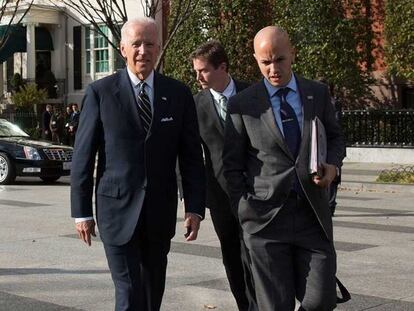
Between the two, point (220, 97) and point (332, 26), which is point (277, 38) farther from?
point (332, 26)

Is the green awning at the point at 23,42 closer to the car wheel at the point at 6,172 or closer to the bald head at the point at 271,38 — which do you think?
the car wheel at the point at 6,172

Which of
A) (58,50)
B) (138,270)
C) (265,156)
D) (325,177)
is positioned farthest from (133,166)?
(58,50)

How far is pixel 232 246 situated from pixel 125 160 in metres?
1.40

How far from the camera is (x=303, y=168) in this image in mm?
4406

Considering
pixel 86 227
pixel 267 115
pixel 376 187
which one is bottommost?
pixel 376 187

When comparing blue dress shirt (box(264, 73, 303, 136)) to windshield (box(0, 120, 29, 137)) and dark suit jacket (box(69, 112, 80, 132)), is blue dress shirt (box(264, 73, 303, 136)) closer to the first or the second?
windshield (box(0, 120, 29, 137))

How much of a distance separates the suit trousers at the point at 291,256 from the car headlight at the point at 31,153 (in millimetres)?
13850

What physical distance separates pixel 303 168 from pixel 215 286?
3.13m

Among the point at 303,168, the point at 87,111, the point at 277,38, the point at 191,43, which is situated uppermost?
the point at 191,43

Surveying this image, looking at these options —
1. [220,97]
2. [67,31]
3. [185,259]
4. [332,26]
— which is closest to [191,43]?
[332,26]

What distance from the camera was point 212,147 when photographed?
5637 millimetres

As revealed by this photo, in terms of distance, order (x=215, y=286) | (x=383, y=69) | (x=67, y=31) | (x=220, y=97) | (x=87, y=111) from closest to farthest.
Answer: (x=87, y=111)
(x=220, y=97)
(x=215, y=286)
(x=383, y=69)
(x=67, y=31)

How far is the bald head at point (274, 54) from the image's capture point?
445 centimetres

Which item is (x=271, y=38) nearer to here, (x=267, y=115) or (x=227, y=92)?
(x=267, y=115)
